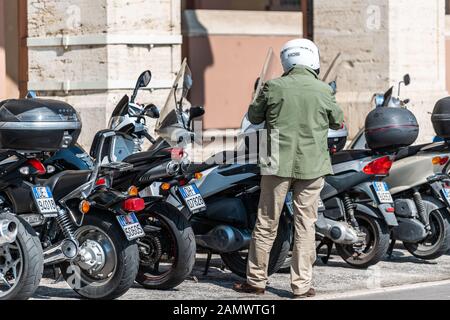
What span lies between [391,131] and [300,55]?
1718 millimetres

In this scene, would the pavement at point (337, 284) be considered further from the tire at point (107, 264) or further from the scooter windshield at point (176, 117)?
the scooter windshield at point (176, 117)

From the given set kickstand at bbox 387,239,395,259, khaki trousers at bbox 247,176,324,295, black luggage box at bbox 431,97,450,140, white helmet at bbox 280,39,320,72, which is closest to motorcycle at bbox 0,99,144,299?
khaki trousers at bbox 247,176,324,295

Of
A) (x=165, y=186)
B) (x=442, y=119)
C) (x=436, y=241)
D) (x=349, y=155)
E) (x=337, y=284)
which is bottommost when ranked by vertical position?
(x=337, y=284)

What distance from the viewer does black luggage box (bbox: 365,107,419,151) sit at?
10.2 metres

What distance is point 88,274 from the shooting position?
28.2 feet

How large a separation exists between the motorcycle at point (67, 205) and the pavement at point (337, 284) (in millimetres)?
369

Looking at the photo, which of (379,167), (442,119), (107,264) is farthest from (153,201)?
(442,119)

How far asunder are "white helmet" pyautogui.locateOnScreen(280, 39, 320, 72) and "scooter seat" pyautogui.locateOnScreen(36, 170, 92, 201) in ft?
5.18

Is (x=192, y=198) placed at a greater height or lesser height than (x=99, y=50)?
lesser

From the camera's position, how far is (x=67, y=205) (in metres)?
8.55

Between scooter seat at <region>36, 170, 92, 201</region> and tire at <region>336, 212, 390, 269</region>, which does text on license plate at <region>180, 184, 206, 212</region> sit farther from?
tire at <region>336, 212, 390, 269</region>

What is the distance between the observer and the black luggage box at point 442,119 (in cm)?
1089

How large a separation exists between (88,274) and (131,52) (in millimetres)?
4656

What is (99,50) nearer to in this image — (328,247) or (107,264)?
(328,247)
